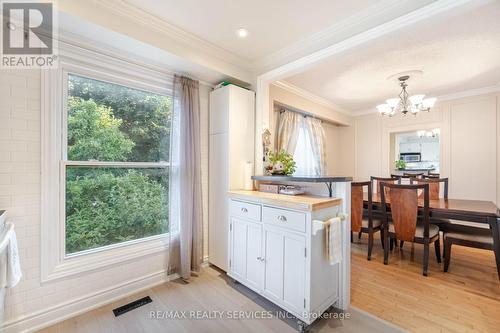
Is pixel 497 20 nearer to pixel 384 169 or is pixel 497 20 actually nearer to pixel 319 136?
pixel 319 136

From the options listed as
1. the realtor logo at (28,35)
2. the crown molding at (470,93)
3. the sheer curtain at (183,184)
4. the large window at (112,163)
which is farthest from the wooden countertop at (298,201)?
the crown molding at (470,93)

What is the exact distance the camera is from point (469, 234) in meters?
2.51

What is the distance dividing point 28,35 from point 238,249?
2572 millimetres

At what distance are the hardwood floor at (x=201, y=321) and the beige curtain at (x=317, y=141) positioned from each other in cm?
291

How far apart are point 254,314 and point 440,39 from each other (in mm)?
3305

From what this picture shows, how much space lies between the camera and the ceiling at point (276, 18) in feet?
5.85

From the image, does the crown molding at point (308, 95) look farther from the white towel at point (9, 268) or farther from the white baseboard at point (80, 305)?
the white towel at point (9, 268)

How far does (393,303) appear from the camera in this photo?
1.99 meters

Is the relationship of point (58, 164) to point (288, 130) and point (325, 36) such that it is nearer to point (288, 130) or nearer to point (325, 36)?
point (325, 36)

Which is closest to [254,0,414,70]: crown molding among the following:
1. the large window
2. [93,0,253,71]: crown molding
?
[93,0,253,71]: crown molding

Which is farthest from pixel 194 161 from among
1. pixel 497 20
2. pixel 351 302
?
pixel 497 20

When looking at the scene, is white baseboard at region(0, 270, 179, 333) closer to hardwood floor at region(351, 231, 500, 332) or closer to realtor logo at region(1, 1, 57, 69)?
realtor logo at region(1, 1, 57, 69)

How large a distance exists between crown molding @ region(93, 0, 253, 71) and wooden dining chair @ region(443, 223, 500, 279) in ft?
10.6

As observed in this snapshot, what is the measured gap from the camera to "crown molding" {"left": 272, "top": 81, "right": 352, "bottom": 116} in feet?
11.1
